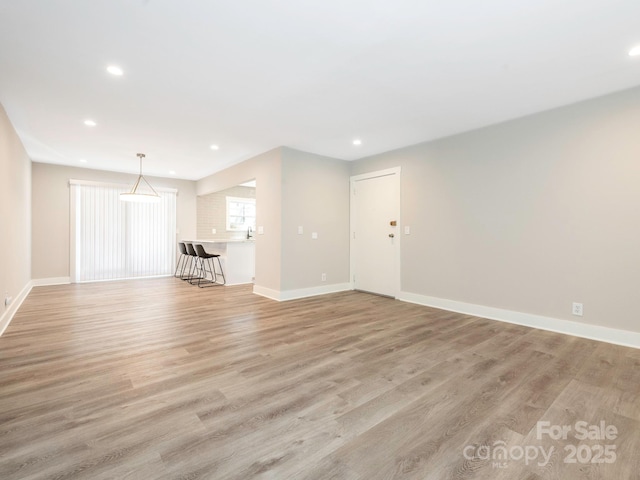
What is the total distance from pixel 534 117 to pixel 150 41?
394 centimetres

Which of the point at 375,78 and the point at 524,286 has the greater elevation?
the point at 375,78

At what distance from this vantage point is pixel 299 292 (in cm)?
492

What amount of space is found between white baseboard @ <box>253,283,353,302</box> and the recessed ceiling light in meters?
3.29

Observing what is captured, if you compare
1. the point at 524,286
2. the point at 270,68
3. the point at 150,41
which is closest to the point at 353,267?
the point at 524,286

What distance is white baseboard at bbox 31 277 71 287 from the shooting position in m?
5.96

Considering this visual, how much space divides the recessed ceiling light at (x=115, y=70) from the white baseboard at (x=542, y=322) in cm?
445

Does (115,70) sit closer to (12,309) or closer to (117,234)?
(12,309)

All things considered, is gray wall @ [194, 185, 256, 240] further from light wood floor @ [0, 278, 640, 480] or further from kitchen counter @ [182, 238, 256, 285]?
light wood floor @ [0, 278, 640, 480]

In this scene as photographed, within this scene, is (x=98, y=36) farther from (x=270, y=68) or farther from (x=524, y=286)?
(x=524, y=286)

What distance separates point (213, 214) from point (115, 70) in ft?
18.6

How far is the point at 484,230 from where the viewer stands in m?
3.87

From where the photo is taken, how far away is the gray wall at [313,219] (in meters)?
4.81

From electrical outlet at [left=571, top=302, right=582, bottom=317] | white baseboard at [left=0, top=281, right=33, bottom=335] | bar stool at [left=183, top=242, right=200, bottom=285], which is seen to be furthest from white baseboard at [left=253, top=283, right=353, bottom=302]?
electrical outlet at [left=571, top=302, right=582, bottom=317]

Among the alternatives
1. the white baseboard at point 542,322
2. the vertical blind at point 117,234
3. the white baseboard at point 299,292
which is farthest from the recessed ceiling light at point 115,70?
the vertical blind at point 117,234
